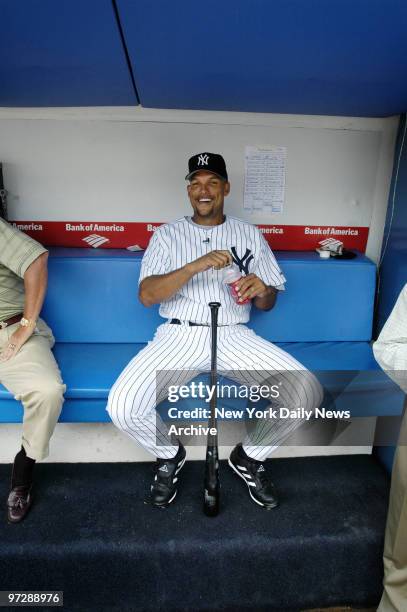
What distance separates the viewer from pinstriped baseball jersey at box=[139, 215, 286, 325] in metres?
2.39

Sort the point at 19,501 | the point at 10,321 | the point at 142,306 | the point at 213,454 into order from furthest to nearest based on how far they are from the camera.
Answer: the point at 142,306 < the point at 10,321 < the point at 19,501 < the point at 213,454

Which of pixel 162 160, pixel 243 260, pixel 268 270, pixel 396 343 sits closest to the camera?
pixel 396 343

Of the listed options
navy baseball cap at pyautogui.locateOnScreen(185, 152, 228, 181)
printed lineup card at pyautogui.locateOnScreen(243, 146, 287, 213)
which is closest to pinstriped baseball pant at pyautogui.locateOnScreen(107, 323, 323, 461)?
navy baseball cap at pyautogui.locateOnScreen(185, 152, 228, 181)

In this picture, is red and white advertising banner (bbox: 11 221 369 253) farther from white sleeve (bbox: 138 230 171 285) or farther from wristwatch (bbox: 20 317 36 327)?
wristwatch (bbox: 20 317 36 327)

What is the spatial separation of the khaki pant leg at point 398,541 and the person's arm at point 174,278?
930 millimetres

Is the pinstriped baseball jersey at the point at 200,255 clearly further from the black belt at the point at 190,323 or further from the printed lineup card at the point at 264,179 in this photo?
the printed lineup card at the point at 264,179

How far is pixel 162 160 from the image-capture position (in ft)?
9.43

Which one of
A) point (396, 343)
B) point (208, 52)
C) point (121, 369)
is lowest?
point (121, 369)

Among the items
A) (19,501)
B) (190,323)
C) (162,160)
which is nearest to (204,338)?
(190,323)

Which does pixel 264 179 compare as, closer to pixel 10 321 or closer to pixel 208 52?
pixel 208 52

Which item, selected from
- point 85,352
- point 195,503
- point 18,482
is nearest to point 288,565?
point 195,503

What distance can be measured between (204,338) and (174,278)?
336 millimetres

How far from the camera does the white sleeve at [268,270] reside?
2.52 meters

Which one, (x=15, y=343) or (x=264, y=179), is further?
(x=264, y=179)
